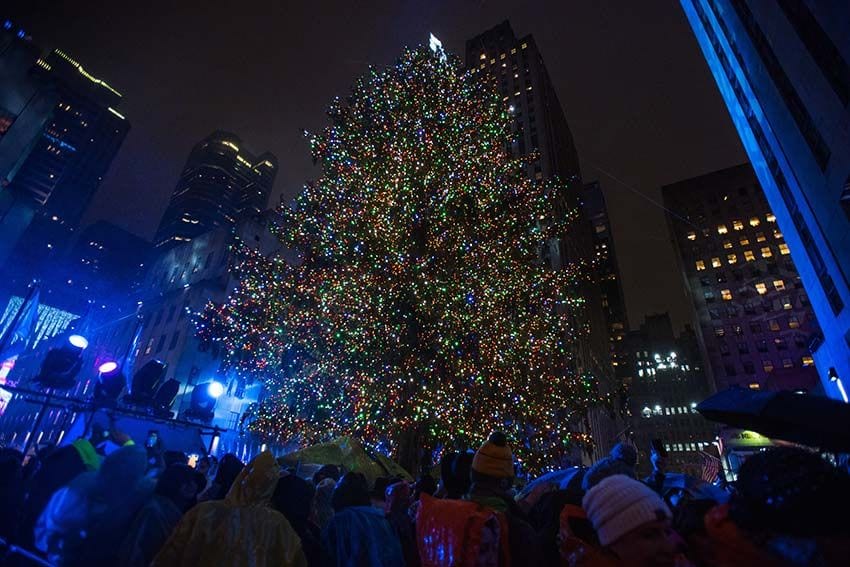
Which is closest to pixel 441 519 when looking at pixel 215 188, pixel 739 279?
pixel 739 279

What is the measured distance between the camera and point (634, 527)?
1928 millimetres

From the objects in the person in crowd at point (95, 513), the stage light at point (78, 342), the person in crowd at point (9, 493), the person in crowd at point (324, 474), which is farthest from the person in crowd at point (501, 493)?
the stage light at point (78, 342)

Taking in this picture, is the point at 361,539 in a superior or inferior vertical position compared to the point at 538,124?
inferior

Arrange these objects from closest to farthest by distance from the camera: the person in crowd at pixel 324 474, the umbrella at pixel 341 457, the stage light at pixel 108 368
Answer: the person in crowd at pixel 324 474 → the umbrella at pixel 341 457 → the stage light at pixel 108 368

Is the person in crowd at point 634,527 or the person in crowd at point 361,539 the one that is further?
the person in crowd at point 361,539

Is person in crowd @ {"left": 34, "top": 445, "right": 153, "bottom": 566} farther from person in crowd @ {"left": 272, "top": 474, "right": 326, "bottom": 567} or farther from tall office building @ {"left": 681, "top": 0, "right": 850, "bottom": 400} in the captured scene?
tall office building @ {"left": 681, "top": 0, "right": 850, "bottom": 400}

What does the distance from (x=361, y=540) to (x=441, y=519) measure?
3.45 ft

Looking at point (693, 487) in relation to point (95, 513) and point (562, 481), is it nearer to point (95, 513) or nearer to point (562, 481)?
point (562, 481)

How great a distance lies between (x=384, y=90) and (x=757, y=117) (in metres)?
17.7

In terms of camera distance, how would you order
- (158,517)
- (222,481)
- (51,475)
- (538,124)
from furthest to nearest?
(538,124)
(222,481)
(51,475)
(158,517)

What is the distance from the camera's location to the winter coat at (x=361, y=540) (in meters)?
3.10

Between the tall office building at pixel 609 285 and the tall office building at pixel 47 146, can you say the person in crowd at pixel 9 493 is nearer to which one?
the tall office building at pixel 47 146

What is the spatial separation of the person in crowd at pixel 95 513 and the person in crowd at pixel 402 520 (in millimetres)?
2103

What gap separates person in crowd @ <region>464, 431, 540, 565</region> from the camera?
246 centimetres
